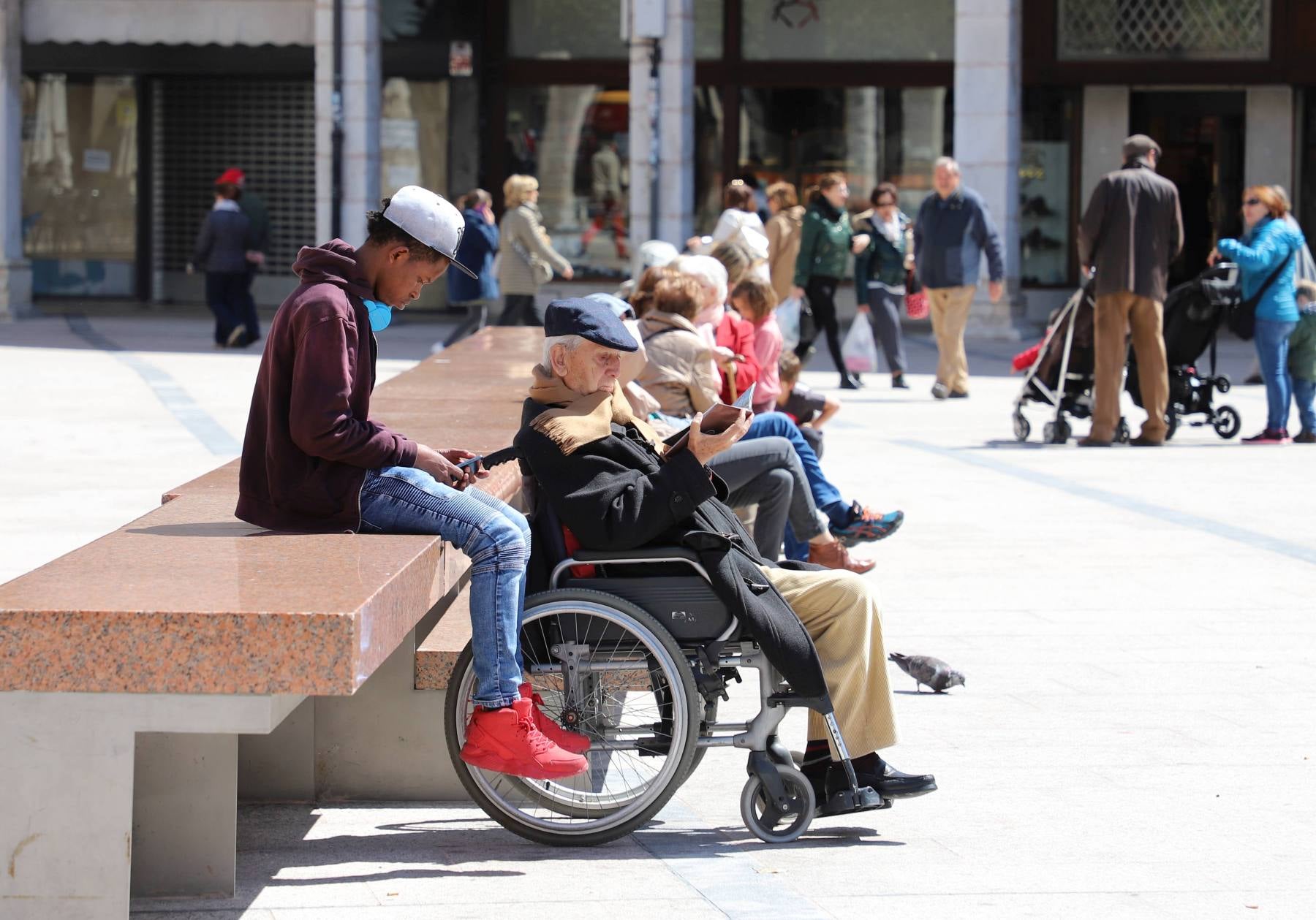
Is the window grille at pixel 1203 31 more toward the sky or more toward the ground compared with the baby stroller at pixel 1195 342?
more toward the sky

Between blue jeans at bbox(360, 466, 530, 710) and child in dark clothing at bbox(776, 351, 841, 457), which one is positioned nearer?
blue jeans at bbox(360, 466, 530, 710)

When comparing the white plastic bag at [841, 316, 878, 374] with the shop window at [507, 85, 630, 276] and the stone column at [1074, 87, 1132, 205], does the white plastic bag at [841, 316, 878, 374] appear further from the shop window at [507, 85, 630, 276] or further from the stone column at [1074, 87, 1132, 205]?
the shop window at [507, 85, 630, 276]

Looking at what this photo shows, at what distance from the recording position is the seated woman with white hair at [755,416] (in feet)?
25.5

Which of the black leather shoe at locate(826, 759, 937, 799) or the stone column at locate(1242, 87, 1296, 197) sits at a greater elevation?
the stone column at locate(1242, 87, 1296, 197)

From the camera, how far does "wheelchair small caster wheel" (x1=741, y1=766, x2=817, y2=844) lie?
4.77m

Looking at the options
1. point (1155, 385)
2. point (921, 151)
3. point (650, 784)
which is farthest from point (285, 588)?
point (921, 151)

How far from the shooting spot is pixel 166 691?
383cm

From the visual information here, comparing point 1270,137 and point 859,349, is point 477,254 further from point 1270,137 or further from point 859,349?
point 1270,137

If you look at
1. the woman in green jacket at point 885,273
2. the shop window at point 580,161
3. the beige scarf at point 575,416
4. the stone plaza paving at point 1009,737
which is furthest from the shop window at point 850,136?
the beige scarf at point 575,416

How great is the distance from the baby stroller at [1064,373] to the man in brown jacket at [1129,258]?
0.70ft

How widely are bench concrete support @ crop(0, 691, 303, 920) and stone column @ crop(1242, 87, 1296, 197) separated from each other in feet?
67.3

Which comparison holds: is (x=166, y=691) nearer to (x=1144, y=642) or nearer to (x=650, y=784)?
(x=650, y=784)

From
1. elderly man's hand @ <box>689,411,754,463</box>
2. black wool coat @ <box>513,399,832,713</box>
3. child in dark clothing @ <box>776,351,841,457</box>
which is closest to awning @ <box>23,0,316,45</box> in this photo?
child in dark clothing @ <box>776,351,841,457</box>

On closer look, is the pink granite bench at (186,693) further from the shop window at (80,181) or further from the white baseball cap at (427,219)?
the shop window at (80,181)
